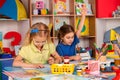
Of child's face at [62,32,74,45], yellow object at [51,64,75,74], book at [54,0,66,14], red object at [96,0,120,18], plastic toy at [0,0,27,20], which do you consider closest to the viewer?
yellow object at [51,64,75,74]

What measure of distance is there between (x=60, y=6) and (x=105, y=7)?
0.72 meters

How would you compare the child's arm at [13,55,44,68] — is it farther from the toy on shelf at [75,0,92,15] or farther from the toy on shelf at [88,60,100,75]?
the toy on shelf at [75,0,92,15]

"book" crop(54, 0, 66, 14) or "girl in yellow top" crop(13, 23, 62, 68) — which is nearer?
"girl in yellow top" crop(13, 23, 62, 68)

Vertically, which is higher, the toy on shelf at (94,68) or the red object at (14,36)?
the red object at (14,36)

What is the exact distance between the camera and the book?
12.7 ft

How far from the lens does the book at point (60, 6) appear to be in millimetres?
3875

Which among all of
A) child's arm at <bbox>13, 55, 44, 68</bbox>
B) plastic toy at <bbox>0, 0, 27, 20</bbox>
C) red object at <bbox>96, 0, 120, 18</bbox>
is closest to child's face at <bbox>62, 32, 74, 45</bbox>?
child's arm at <bbox>13, 55, 44, 68</bbox>

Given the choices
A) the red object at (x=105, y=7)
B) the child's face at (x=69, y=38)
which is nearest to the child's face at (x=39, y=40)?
the child's face at (x=69, y=38)

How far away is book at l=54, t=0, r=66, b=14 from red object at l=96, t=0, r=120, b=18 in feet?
1.70

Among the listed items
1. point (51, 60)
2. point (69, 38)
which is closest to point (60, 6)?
point (69, 38)

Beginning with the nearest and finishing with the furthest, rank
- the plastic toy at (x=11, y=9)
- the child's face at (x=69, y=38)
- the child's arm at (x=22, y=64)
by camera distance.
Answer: the child's arm at (x=22, y=64) → the child's face at (x=69, y=38) → the plastic toy at (x=11, y=9)

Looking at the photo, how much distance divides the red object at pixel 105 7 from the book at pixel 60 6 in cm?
52

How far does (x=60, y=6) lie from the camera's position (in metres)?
3.94

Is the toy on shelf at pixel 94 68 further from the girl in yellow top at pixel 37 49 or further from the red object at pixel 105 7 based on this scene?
the red object at pixel 105 7
